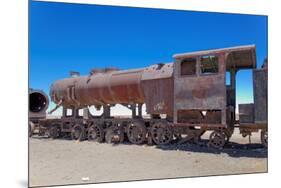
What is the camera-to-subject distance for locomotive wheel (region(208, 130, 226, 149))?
10.2 m

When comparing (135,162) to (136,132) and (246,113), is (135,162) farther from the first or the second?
(246,113)

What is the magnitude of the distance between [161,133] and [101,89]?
10.3 feet

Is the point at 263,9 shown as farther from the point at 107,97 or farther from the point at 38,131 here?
the point at 38,131

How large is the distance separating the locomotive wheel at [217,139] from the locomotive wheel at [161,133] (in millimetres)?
1275

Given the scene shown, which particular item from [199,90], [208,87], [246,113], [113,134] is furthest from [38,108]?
[246,113]

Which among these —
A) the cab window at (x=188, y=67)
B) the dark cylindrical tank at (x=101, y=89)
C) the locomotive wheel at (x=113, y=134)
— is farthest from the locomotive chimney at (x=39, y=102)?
the cab window at (x=188, y=67)

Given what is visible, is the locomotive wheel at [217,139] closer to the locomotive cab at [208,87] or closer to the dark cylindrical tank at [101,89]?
the locomotive cab at [208,87]

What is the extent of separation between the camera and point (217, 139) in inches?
407

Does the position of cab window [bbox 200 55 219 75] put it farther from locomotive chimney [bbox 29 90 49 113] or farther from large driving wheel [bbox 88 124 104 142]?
locomotive chimney [bbox 29 90 49 113]

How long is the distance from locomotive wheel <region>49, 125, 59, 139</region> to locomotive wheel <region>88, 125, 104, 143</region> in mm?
1514

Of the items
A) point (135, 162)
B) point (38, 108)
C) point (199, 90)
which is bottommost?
point (135, 162)

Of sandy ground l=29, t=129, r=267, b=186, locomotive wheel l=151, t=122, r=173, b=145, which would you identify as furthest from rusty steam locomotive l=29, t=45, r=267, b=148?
sandy ground l=29, t=129, r=267, b=186

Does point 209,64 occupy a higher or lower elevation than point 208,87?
higher

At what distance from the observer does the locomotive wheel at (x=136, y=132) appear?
1166 cm
